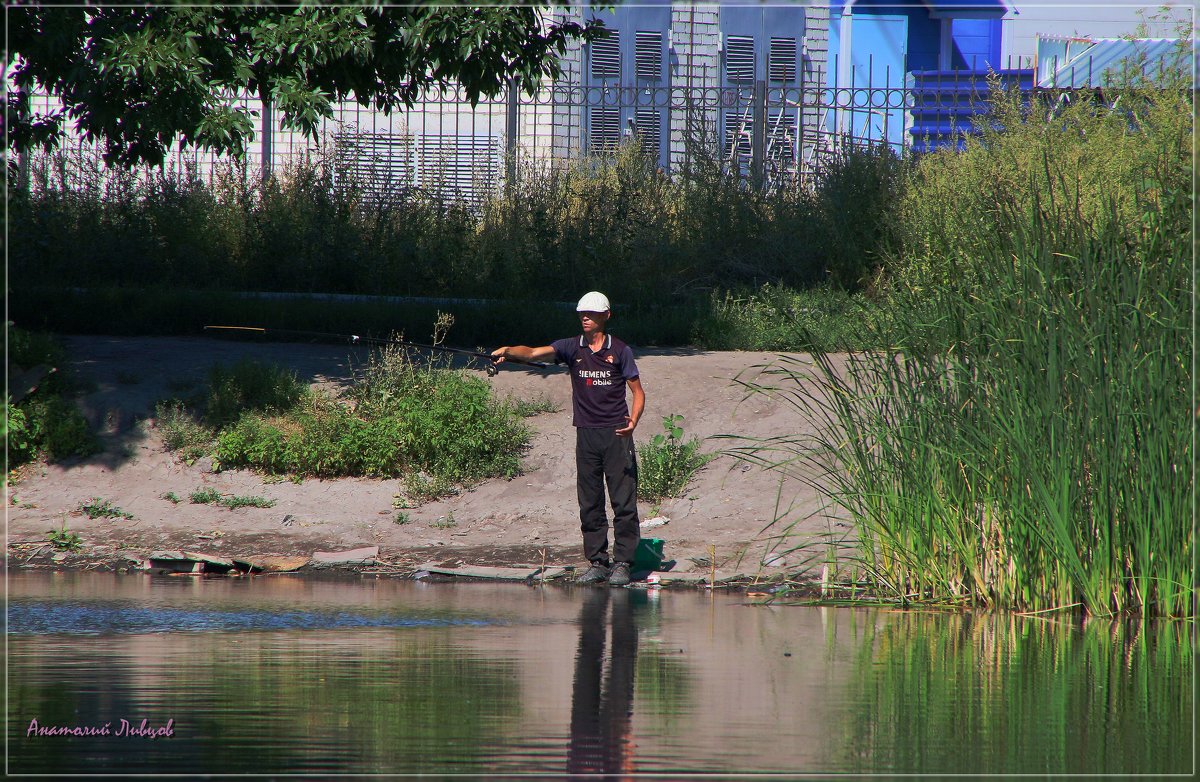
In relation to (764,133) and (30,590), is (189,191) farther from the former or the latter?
(30,590)

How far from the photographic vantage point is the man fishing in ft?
30.3

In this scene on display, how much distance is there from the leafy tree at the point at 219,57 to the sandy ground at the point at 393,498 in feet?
8.18

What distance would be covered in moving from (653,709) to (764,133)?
13.9 m

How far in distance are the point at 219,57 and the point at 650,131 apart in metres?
15.5

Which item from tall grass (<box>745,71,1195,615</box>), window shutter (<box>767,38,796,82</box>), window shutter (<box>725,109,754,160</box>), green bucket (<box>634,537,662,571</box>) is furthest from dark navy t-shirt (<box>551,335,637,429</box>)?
window shutter (<box>767,38,796,82</box>)

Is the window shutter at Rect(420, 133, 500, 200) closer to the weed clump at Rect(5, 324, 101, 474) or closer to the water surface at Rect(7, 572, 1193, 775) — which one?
the weed clump at Rect(5, 324, 101, 474)

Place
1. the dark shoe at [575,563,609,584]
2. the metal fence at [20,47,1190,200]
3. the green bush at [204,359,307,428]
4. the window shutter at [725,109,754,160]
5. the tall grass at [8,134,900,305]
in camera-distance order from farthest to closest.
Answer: the window shutter at [725,109,754,160], the metal fence at [20,47,1190,200], the tall grass at [8,134,900,305], the green bush at [204,359,307,428], the dark shoe at [575,563,609,584]

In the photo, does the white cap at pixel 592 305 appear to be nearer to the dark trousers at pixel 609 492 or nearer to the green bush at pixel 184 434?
the dark trousers at pixel 609 492

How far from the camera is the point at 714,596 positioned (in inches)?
345

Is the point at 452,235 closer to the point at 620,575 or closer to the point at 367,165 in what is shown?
the point at 367,165

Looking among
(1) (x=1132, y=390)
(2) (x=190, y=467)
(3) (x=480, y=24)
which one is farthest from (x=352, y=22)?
(1) (x=1132, y=390)

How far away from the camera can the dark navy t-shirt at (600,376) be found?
364 inches

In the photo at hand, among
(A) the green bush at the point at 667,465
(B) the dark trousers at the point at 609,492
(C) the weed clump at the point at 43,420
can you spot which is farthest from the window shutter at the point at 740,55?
(B) the dark trousers at the point at 609,492

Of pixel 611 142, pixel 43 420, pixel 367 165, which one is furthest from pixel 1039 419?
pixel 611 142
